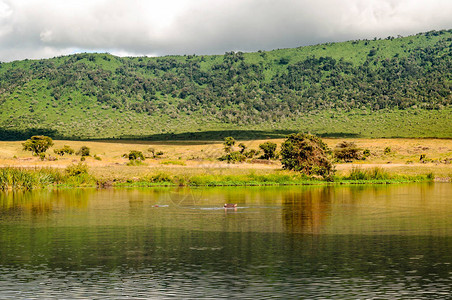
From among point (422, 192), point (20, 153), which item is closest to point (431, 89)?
point (20, 153)

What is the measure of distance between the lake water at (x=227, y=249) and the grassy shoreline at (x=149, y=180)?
13072 mm

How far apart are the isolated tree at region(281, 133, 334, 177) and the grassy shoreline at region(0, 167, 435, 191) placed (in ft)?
2.77

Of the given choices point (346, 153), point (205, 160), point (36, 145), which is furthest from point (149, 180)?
point (36, 145)

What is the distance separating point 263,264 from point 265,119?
154 m

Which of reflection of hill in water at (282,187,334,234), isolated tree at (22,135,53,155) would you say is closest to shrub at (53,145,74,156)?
isolated tree at (22,135,53,155)

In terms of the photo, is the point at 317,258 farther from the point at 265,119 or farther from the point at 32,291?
the point at 265,119

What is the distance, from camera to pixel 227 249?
22.4 metres

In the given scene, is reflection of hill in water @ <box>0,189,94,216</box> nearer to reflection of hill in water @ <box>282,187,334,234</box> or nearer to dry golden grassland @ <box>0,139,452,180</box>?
dry golden grassland @ <box>0,139,452,180</box>

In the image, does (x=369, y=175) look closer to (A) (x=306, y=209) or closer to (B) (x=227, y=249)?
(A) (x=306, y=209)

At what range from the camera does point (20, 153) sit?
3912 inches

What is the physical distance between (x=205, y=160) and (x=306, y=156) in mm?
37318

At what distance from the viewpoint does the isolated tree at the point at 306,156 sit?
58312 millimetres

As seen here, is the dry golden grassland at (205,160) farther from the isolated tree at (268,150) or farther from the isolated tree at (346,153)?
the isolated tree at (268,150)

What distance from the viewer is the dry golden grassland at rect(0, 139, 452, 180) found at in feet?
233
